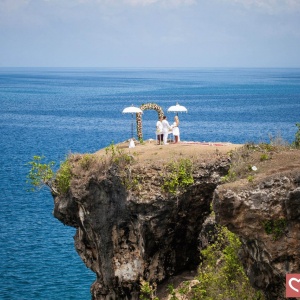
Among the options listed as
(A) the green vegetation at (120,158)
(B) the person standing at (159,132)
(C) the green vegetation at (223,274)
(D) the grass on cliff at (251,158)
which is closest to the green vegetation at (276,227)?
(D) the grass on cliff at (251,158)

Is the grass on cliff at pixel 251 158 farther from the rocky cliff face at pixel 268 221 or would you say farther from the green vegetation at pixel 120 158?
the green vegetation at pixel 120 158

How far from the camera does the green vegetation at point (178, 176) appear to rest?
3678cm

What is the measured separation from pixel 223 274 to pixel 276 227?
9.67 meters

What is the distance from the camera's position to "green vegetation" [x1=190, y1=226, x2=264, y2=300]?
31794 millimetres

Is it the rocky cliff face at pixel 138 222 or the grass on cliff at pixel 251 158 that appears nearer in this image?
the grass on cliff at pixel 251 158

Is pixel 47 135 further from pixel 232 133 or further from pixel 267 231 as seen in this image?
pixel 267 231

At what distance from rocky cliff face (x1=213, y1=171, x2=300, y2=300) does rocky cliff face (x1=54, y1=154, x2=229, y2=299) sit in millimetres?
11245

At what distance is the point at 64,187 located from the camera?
40438mm

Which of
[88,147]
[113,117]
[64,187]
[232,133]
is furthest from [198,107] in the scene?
[64,187]

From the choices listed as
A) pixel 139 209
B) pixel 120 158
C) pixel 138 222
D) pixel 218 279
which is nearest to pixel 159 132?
pixel 120 158

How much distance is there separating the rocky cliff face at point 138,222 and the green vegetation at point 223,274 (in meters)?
2.20

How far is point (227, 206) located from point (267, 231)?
1.81 meters

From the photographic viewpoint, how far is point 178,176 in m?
37.1

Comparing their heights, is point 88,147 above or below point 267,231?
below
